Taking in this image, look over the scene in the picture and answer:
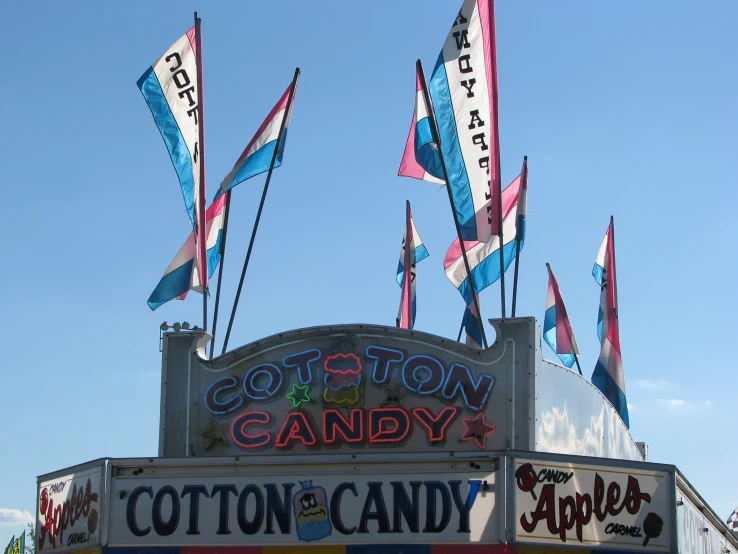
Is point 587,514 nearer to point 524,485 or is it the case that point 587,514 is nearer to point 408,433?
point 524,485

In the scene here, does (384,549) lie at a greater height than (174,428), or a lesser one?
lesser

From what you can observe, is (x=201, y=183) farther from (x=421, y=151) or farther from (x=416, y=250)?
(x=416, y=250)

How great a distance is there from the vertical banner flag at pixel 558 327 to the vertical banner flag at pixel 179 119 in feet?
37.0

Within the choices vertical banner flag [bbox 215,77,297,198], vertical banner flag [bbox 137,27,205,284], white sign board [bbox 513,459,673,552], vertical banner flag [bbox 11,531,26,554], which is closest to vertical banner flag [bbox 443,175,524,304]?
vertical banner flag [bbox 215,77,297,198]

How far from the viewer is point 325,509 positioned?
14891 mm

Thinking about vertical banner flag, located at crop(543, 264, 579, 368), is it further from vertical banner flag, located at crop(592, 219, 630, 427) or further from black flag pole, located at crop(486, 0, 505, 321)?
black flag pole, located at crop(486, 0, 505, 321)

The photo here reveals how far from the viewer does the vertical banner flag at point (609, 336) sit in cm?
2533

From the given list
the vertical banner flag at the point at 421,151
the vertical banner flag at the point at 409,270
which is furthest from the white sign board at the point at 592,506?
the vertical banner flag at the point at 409,270

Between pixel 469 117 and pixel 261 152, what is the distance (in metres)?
3.54

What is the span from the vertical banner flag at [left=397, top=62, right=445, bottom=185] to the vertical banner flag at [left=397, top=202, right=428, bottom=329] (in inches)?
353

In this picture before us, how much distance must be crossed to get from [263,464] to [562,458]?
3889mm

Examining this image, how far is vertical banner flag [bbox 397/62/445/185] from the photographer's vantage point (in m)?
18.2

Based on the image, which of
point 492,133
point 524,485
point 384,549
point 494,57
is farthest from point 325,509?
point 494,57

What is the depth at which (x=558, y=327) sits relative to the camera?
27578 mm
